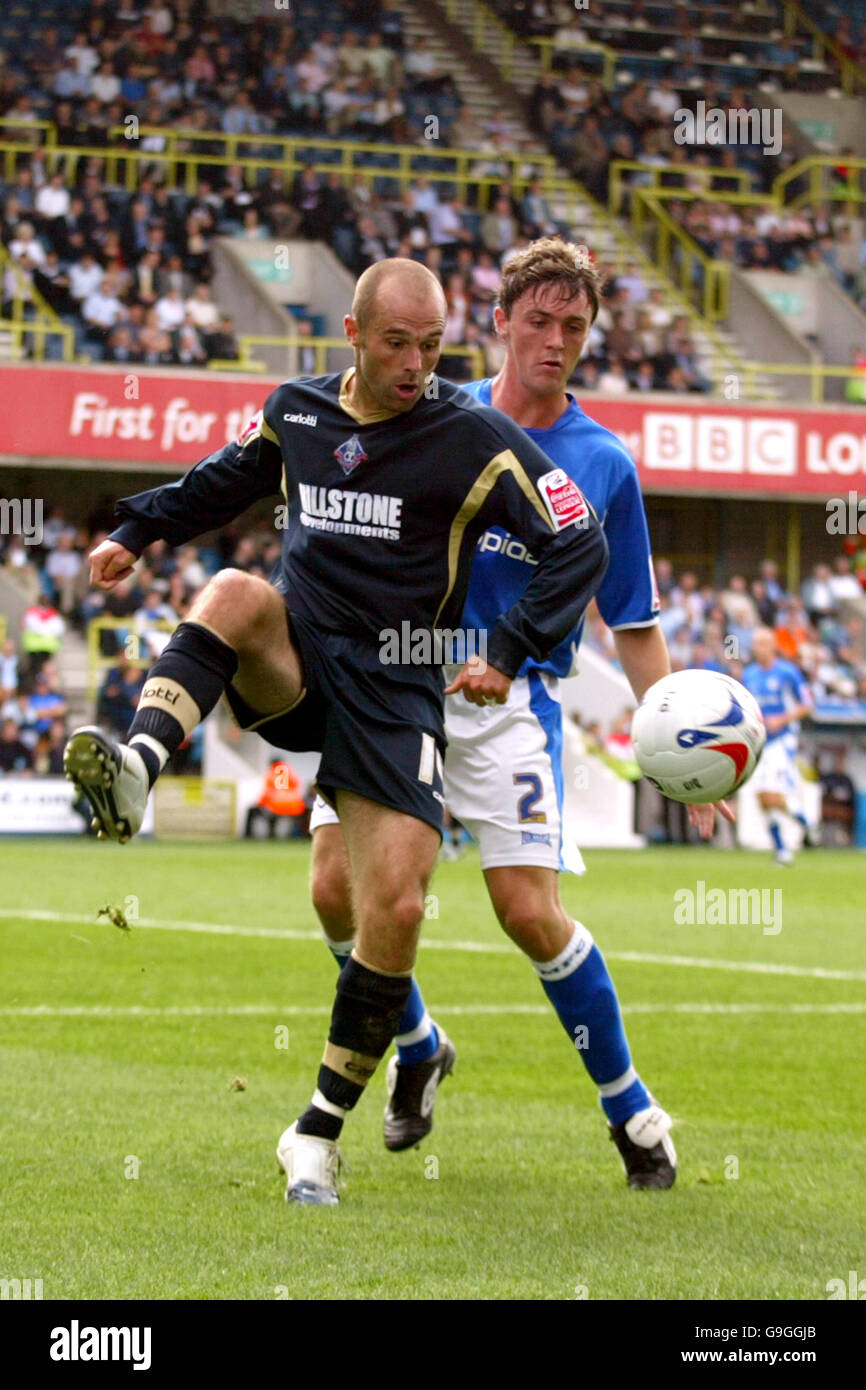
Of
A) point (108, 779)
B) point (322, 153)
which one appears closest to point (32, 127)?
point (322, 153)

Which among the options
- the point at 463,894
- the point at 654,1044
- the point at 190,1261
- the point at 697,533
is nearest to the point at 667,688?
the point at 190,1261

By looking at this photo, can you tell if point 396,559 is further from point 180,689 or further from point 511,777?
point 511,777

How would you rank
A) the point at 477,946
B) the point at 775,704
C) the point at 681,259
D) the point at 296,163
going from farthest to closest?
the point at 681,259 < the point at 296,163 < the point at 775,704 < the point at 477,946

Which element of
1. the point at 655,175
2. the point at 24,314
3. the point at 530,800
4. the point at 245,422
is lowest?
the point at 530,800

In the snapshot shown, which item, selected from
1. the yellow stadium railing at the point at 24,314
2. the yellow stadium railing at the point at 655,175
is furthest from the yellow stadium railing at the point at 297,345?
the yellow stadium railing at the point at 655,175

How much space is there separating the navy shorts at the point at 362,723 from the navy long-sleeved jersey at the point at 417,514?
0.07m

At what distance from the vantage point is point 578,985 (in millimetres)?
5453

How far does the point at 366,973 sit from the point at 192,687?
817 millimetres

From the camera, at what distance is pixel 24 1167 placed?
5.06m

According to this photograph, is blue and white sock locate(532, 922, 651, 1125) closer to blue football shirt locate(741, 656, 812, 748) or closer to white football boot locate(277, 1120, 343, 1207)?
white football boot locate(277, 1120, 343, 1207)

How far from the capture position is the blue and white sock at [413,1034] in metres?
5.73

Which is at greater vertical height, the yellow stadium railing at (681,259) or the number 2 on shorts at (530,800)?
the yellow stadium railing at (681,259)

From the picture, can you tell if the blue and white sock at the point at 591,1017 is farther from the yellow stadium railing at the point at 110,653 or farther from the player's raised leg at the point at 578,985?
the yellow stadium railing at the point at 110,653

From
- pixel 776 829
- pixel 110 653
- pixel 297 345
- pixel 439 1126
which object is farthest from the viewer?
pixel 297 345
